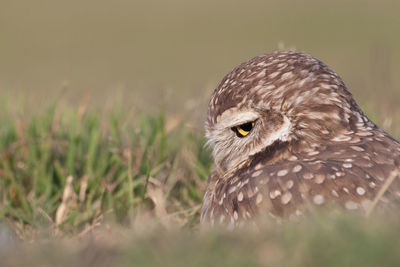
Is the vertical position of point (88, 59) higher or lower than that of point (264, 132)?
lower

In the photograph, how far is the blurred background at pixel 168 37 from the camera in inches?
856

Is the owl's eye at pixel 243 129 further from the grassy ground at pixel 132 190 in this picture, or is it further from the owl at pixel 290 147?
the grassy ground at pixel 132 190

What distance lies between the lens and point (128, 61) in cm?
2517

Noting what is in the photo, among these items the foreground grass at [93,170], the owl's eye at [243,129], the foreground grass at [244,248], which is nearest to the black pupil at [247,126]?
the owl's eye at [243,129]

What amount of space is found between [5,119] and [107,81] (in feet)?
46.7

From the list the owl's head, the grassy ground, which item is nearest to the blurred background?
the grassy ground

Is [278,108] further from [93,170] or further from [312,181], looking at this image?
[93,170]

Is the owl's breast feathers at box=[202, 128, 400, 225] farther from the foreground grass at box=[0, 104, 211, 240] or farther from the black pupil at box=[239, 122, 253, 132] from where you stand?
the foreground grass at box=[0, 104, 211, 240]

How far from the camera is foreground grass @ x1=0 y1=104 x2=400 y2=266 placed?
8.15 ft

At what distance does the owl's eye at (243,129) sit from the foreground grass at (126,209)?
628mm

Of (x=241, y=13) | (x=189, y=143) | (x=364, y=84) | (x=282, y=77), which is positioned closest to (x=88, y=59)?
(x=241, y=13)

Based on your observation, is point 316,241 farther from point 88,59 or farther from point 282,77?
point 88,59

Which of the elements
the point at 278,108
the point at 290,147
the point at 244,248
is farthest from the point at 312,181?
the point at 244,248

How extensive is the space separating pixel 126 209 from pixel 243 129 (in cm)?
133
